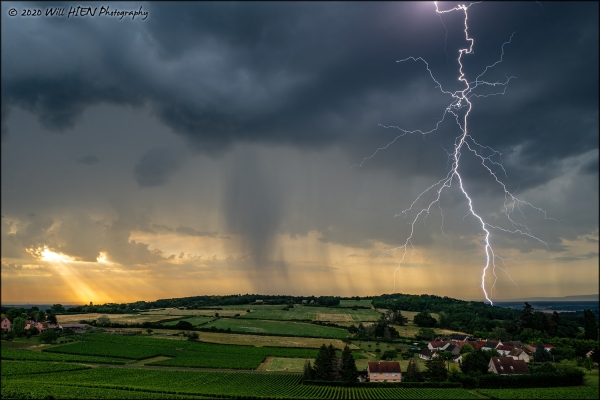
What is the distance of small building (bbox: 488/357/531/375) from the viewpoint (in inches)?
2122

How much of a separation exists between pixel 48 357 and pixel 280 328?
2071 inches

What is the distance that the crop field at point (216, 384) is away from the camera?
1674 inches

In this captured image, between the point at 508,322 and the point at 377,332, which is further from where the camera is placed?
the point at 508,322

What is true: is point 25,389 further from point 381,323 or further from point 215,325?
point 381,323

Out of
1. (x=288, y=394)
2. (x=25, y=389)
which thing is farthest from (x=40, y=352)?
(x=288, y=394)

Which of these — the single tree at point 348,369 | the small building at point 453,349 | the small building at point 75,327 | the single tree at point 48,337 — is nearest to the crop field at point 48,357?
the single tree at point 48,337

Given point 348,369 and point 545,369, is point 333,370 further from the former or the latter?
point 545,369

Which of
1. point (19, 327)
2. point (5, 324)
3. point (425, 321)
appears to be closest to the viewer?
point (19, 327)

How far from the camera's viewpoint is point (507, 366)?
5506cm

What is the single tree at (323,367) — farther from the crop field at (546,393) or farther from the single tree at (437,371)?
the crop field at (546,393)

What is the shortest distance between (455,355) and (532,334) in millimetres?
27063

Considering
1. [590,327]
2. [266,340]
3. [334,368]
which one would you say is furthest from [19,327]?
[590,327]

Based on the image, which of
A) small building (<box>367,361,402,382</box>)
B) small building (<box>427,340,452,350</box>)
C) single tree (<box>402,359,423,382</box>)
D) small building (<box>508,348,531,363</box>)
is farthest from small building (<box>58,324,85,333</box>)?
small building (<box>508,348,531,363</box>)

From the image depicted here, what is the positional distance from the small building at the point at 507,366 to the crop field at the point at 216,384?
12.4 meters
